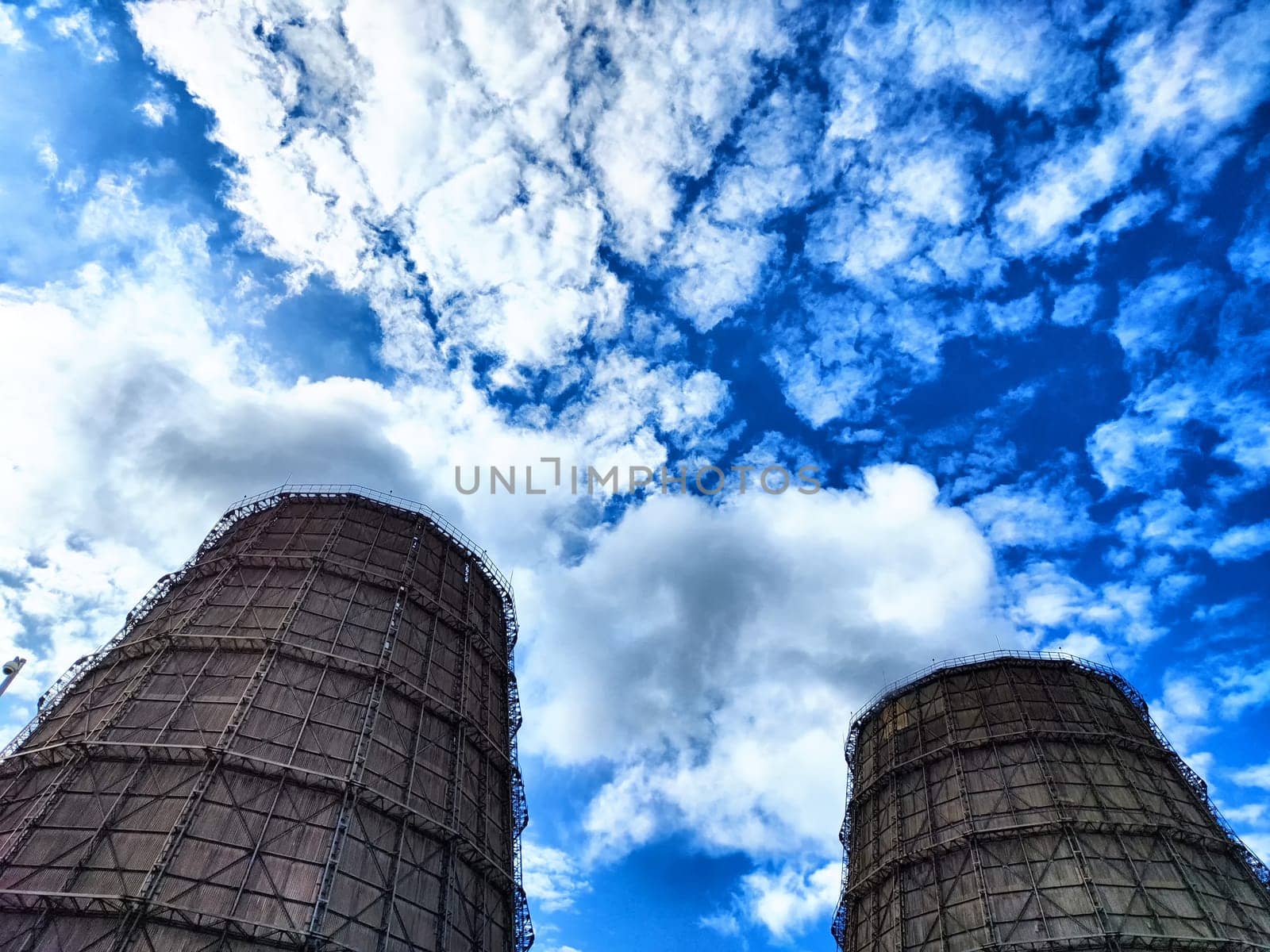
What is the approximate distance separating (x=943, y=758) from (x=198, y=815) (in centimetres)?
2606

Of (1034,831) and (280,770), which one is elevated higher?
(1034,831)

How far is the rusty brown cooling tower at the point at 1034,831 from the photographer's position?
22266 millimetres

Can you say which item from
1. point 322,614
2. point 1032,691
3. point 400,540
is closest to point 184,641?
point 322,614

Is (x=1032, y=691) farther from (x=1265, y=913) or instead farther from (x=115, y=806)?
(x=115, y=806)

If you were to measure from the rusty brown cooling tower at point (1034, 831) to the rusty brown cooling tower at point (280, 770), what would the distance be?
14561 mm

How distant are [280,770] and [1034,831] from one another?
23.7 m

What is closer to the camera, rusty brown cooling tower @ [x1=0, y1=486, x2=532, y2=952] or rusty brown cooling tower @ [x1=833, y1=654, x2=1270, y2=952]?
rusty brown cooling tower @ [x1=0, y1=486, x2=532, y2=952]

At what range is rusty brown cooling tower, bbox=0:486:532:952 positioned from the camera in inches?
638

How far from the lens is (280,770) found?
1889 centimetres

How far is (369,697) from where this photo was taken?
73.0 feet

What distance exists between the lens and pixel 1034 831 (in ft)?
80.5

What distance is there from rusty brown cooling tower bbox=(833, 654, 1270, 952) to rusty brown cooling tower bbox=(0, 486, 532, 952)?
47.8 ft

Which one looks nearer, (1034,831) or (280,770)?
(280,770)

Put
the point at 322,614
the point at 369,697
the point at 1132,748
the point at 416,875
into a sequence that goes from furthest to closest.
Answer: the point at 1132,748 < the point at 322,614 < the point at 369,697 < the point at 416,875
